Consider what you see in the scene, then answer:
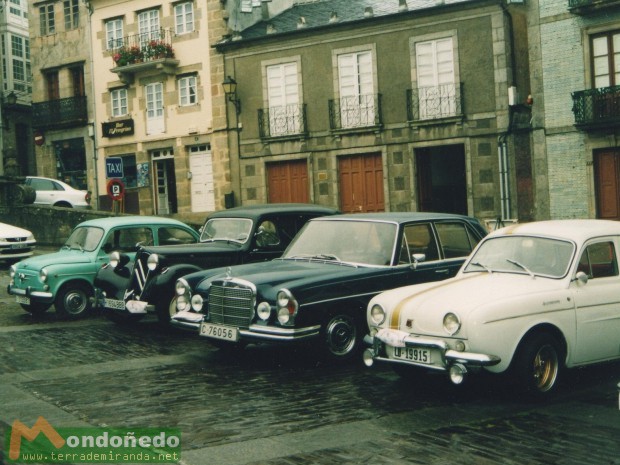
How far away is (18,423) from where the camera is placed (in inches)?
295

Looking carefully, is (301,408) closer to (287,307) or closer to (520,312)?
(287,307)

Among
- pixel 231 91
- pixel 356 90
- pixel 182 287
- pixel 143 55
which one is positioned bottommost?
pixel 182 287


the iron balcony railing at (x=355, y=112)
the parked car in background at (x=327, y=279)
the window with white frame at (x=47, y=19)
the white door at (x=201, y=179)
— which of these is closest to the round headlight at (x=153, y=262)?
the parked car in background at (x=327, y=279)

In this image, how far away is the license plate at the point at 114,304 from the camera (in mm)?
13047

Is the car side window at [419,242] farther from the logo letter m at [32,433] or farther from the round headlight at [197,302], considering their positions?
the logo letter m at [32,433]

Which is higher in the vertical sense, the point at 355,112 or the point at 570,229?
the point at 355,112

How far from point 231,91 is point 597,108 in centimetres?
1301

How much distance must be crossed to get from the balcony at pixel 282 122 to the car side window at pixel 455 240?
19503mm

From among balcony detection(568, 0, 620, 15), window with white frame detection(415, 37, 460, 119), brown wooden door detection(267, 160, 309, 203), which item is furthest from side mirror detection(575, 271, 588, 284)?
brown wooden door detection(267, 160, 309, 203)

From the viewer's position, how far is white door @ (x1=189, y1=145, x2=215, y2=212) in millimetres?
→ 33250

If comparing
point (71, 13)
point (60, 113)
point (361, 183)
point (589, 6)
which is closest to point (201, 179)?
point (361, 183)

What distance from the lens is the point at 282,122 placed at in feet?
102

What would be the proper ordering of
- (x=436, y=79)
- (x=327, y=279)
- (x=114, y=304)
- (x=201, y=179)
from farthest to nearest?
(x=201, y=179) < (x=436, y=79) < (x=114, y=304) < (x=327, y=279)

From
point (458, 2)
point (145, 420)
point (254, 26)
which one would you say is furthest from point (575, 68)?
point (145, 420)
